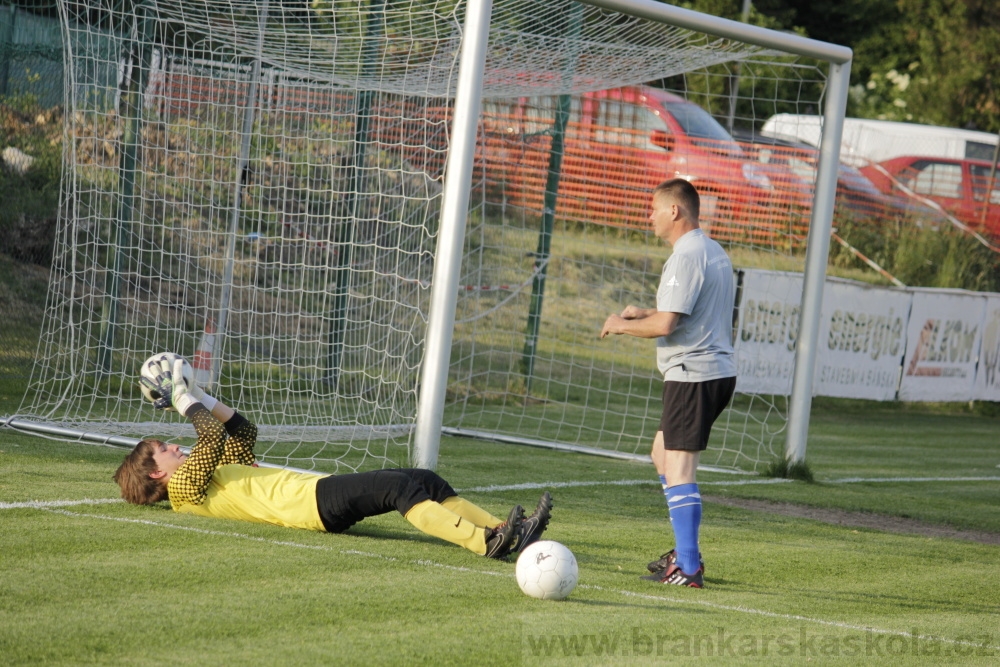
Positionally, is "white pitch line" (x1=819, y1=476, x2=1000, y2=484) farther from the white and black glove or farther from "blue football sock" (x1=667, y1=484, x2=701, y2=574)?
the white and black glove

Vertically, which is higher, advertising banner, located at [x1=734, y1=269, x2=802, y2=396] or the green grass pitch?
advertising banner, located at [x1=734, y1=269, x2=802, y2=396]

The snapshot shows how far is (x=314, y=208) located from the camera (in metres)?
11.6

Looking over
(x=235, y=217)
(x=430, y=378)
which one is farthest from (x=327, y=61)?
(x=430, y=378)

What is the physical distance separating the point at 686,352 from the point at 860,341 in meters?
10.7

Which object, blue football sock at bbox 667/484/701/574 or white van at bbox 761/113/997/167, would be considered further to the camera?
white van at bbox 761/113/997/167

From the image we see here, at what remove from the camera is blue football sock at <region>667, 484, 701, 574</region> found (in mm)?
5609

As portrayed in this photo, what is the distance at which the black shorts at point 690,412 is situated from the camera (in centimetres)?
562

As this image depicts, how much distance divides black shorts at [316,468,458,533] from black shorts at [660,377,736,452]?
116 cm

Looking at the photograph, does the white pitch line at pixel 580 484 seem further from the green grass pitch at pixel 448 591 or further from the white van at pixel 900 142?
the white van at pixel 900 142

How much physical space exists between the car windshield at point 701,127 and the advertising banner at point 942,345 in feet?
11.9

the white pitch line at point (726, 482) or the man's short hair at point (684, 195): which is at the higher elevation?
the man's short hair at point (684, 195)

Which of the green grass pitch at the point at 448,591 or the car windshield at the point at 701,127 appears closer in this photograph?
the green grass pitch at the point at 448,591

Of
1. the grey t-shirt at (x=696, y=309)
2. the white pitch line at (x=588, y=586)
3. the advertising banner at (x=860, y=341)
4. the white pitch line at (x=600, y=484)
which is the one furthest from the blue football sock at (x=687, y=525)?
the advertising banner at (x=860, y=341)

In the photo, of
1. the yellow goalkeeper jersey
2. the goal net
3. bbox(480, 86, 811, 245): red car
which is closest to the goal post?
the goal net
